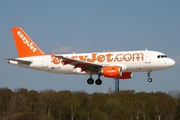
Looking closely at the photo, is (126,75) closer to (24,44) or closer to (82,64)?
(82,64)

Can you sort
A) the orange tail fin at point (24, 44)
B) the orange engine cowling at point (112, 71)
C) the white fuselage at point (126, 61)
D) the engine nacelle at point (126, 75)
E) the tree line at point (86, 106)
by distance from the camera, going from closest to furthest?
the orange engine cowling at point (112, 71)
the white fuselage at point (126, 61)
the engine nacelle at point (126, 75)
the orange tail fin at point (24, 44)
the tree line at point (86, 106)

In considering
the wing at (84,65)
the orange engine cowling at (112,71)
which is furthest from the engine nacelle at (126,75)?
the wing at (84,65)

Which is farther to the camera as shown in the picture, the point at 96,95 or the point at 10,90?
the point at 10,90

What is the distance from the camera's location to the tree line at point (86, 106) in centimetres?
12565

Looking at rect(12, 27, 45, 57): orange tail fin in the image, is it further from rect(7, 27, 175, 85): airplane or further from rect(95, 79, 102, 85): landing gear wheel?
rect(95, 79, 102, 85): landing gear wheel

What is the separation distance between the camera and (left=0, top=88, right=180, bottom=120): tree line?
125650mm

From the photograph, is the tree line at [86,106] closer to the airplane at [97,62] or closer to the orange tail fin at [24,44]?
the orange tail fin at [24,44]

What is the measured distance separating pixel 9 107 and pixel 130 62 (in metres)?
84.3

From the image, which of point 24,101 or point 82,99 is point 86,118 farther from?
point 24,101

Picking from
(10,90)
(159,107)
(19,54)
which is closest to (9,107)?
(10,90)

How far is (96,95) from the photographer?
472 ft

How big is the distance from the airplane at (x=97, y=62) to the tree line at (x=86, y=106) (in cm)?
4668

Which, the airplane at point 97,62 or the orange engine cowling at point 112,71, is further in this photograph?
the airplane at point 97,62

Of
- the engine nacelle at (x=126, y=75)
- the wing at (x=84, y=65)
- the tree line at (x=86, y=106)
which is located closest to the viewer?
the wing at (x=84, y=65)
